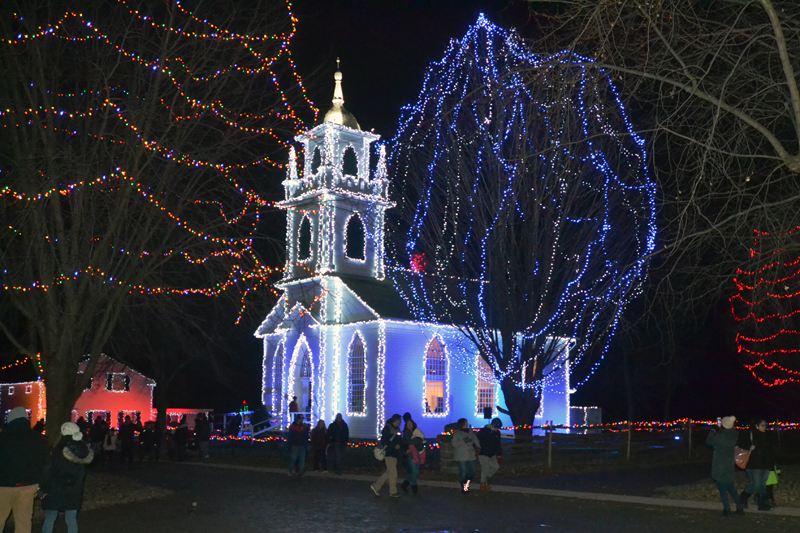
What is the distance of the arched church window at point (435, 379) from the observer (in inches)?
1390

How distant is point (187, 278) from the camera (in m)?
19.1

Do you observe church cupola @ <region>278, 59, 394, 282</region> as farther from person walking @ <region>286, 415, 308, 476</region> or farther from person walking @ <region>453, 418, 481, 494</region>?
person walking @ <region>453, 418, 481, 494</region>

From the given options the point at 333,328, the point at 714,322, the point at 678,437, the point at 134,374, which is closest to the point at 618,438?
the point at 678,437

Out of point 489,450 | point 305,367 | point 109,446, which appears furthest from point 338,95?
point 489,450

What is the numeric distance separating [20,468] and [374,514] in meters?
6.25

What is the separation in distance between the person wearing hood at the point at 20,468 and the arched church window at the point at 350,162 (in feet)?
90.1

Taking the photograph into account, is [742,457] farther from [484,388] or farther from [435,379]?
[484,388]

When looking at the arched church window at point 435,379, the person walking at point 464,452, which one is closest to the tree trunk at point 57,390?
the person walking at point 464,452

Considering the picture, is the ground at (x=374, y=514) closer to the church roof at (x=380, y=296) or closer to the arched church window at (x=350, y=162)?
the church roof at (x=380, y=296)

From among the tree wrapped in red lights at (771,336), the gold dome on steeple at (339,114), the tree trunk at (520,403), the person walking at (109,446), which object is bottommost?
→ the person walking at (109,446)

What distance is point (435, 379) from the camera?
117 ft

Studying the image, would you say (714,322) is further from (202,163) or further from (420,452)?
(202,163)

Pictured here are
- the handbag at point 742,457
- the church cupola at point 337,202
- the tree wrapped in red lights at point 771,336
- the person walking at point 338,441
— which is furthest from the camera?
the church cupola at point 337,202

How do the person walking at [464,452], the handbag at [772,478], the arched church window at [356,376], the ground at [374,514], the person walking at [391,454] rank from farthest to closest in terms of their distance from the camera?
the arched church window at [356,376] < the person walking at [464,452] < the person walking at [391,454] < the handbag at [772,478] < the ground at [374,514]
